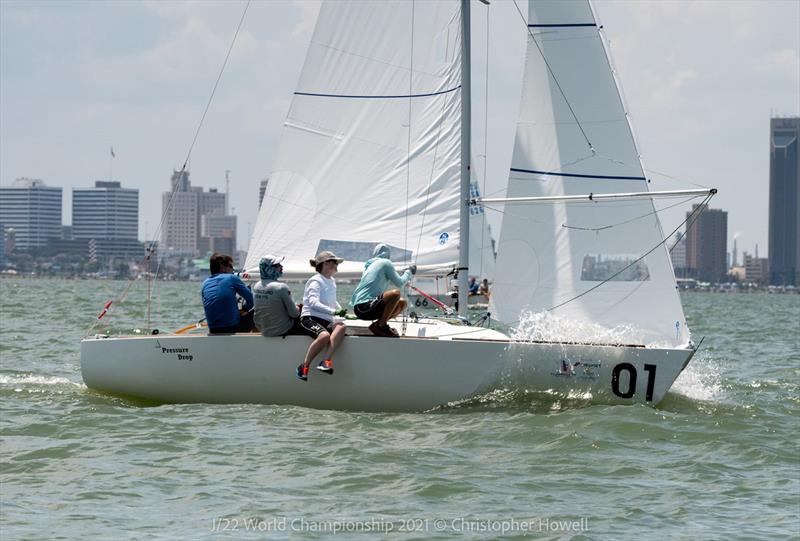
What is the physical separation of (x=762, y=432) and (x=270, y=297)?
14.4 feet

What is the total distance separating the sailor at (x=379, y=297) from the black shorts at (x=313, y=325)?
0.38 m

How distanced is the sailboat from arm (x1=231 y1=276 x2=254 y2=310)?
0.46m

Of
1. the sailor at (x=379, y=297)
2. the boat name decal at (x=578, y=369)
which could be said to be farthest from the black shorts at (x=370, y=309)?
the boat name decal at (x=578, y=369)

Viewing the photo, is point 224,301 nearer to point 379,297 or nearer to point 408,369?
point 379,297

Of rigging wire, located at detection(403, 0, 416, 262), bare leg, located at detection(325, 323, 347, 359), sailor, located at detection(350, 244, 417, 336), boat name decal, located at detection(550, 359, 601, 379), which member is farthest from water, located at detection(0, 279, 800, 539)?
Answer: rigging wire, located at detection(403, 0, 416, 262)

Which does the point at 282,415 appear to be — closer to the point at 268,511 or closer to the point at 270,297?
the point at 270,297

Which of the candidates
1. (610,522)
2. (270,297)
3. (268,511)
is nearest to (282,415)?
(270,297)

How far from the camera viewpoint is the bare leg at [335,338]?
1114cm

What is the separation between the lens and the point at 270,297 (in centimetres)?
1132

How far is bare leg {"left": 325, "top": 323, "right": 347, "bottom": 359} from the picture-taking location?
439 inches

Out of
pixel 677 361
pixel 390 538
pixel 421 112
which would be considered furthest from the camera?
Answer: pixel 421 112

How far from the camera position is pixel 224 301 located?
1162cm

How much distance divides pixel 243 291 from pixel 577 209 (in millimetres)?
3517

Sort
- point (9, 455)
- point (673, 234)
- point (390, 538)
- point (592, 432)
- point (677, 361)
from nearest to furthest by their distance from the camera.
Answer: point (390, 538) < point (9, 455) < point (592, 432) < point (677, 361) < point (673, 234)
